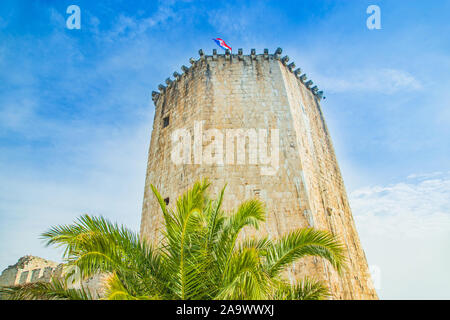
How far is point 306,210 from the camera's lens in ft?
26.8

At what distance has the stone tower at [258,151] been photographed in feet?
27.5

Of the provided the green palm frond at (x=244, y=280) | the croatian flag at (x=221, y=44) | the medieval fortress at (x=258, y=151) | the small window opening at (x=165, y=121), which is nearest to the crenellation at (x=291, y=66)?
the medieval fortress at (x=258, y=151)

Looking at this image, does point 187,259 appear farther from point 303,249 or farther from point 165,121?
point 165,121

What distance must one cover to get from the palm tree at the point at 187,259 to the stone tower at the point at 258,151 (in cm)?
273

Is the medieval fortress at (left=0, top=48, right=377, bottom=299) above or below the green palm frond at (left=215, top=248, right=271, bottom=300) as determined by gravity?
above

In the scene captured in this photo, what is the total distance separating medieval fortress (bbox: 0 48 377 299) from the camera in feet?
27.5

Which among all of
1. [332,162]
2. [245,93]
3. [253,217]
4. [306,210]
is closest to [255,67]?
[245,93]

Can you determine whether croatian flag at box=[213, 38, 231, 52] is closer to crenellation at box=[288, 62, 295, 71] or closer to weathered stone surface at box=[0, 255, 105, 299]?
crenellation at box=[288, 62, 295, 71]

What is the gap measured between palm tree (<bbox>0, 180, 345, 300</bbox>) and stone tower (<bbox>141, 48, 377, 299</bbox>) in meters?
2.73

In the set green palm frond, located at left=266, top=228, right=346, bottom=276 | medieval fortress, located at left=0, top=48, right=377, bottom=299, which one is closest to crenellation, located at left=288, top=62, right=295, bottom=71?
medieval fortress, located at left=0, top=48, right=377, bottom=299

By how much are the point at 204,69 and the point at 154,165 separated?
3774 mm

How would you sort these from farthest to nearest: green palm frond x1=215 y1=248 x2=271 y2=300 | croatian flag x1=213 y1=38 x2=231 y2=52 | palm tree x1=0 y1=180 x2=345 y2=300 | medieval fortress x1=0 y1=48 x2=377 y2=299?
croatian flag x1=213 y1=38 x2=231 y2=52, medieval fortress x1=0 y1=48 x2=377 y2=299, palm tree x1=0 y1=180 x2=345 y2=300, green palm frond x1=215 y1=248 x2=271 y2=300

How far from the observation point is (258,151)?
9.11 m

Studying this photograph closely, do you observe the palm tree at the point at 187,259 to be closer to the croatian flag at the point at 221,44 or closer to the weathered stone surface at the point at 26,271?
the croatian flag at the point at 221,44
